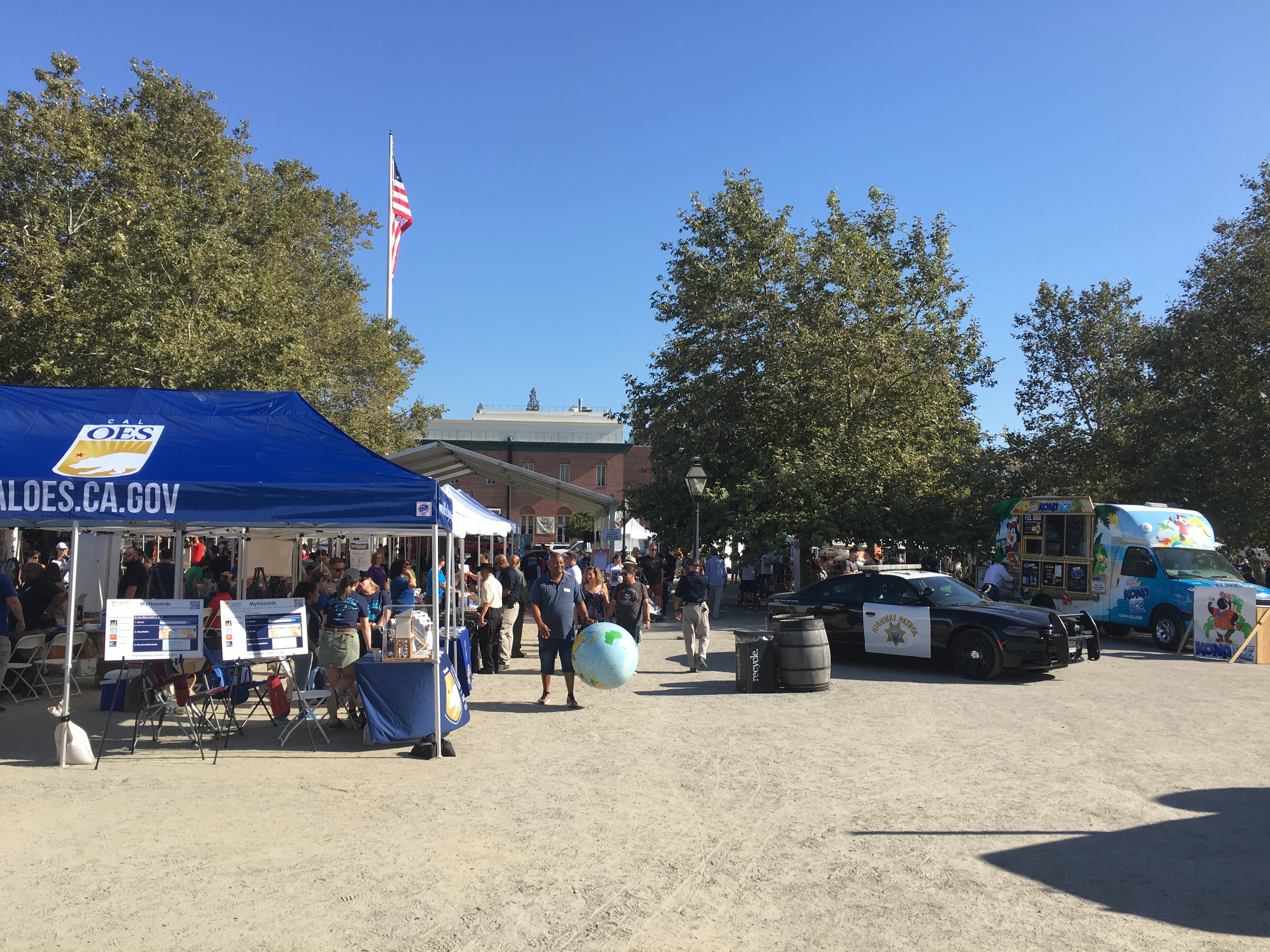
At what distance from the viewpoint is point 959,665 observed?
506 inches

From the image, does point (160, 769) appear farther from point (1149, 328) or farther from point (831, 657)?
point (1149, 328)

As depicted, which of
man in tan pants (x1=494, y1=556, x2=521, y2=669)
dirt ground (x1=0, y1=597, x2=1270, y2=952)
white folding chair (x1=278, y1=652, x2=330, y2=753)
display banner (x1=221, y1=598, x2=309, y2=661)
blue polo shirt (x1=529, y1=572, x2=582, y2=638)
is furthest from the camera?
man in tan pants (x1=494, y1=556, x2=521, y2=669)

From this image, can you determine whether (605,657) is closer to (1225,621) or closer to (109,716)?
(109,716)

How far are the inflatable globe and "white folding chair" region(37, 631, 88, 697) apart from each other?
225 inches

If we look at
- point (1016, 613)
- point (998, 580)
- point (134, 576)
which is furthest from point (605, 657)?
point (998, 580)

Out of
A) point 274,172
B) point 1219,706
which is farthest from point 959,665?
point 274,172

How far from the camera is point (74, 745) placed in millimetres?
7637

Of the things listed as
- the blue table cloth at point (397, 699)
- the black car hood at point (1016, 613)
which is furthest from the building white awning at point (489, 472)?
the blue table cloth at point (397, 699)

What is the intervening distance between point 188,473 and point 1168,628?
16.2 m

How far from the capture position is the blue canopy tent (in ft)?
26.2

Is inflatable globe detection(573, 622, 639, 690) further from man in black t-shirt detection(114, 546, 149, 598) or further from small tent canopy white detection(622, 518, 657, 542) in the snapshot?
small tent canopy white detection(622, 518, 657, 542)

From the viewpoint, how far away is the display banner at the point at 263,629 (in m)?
8.35

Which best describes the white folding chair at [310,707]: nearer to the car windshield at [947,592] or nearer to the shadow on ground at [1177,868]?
the shadow on ground at [1177,868]

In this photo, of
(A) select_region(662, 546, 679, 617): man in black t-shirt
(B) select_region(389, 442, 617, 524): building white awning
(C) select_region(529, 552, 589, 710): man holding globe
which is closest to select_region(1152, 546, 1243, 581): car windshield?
(A) select_region(662, 546, 679, 617): man in black t-shirt
